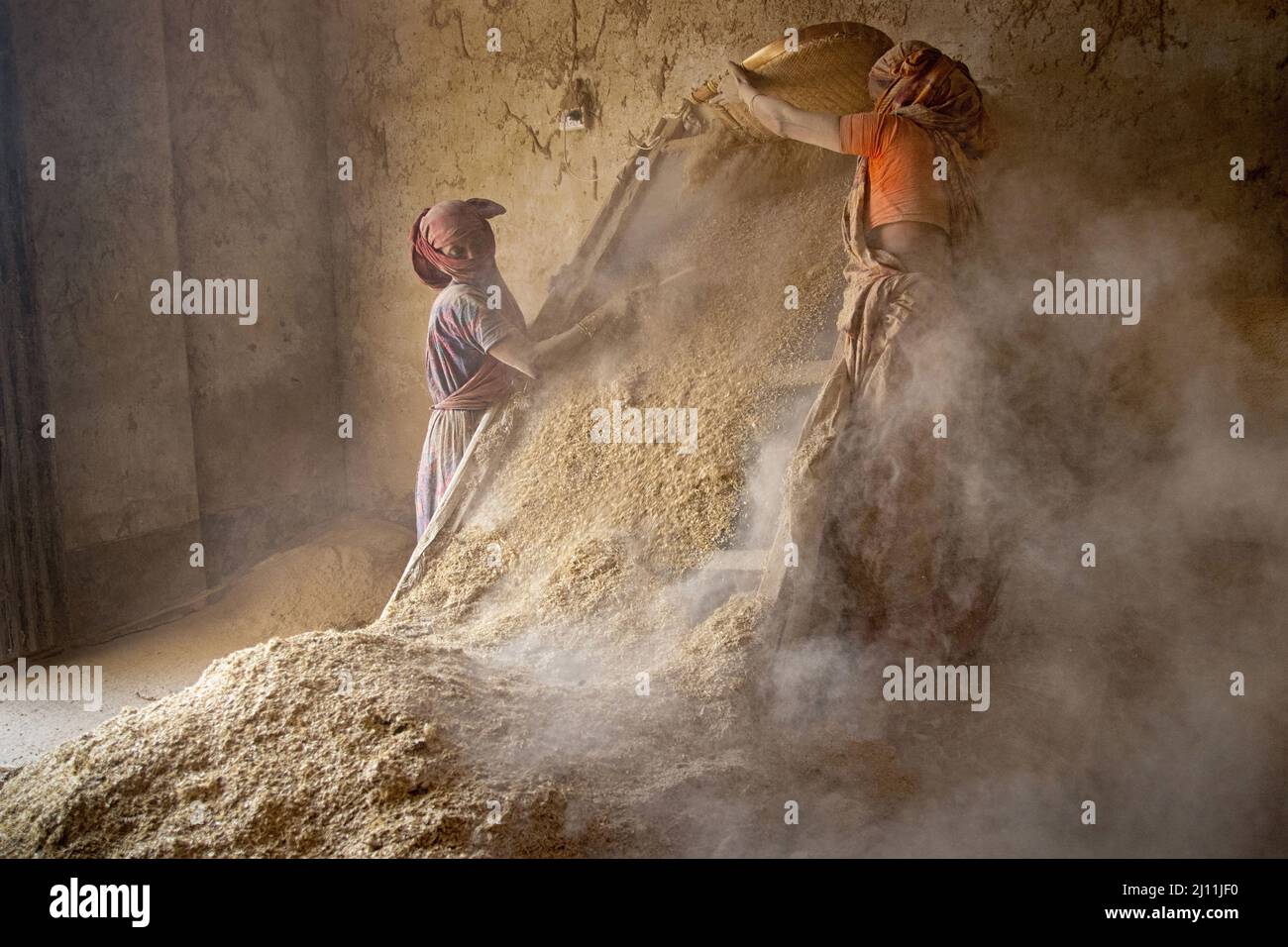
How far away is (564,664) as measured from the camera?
3307 millimetres

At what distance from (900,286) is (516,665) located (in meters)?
1.94

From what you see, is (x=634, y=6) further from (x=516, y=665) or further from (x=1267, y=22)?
(x=516, y=665)

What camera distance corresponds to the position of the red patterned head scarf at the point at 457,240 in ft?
15.4

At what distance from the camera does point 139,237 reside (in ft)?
19.1

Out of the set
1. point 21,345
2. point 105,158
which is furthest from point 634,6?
point 21,345

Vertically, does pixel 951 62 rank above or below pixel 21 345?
above

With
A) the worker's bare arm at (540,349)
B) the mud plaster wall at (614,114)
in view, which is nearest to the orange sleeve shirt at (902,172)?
the mud plaster wall at (614,114)

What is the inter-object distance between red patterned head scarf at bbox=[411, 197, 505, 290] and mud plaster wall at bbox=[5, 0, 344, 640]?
224 cm

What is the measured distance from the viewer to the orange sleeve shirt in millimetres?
3492

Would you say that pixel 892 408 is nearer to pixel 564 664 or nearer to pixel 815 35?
pixel 564 664

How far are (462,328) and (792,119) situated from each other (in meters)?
1.93

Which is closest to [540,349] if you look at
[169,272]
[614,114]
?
[614,114]

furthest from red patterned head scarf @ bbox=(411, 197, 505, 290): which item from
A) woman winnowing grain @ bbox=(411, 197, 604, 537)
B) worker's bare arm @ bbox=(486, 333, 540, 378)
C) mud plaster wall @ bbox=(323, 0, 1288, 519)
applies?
mud plaster wall @ bbox=(323, 0, 1288, 519)

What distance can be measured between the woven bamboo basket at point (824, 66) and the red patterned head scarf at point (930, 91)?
0.41m
